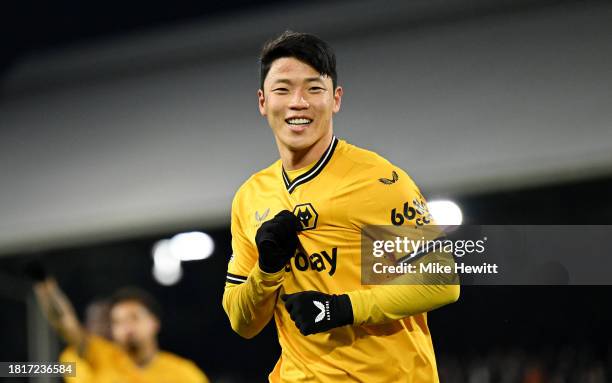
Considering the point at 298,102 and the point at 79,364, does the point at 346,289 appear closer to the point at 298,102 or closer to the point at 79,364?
the point at 298,102

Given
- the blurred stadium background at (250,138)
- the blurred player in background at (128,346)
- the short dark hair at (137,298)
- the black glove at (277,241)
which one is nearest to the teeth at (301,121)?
the black glove at (277,241)

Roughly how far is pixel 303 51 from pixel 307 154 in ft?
0.57

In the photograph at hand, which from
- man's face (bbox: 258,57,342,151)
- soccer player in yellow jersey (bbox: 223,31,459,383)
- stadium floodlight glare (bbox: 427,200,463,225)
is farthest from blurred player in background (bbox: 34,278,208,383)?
man's face (bbox: 258,57,342,151)

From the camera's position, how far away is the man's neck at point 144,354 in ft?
9.55

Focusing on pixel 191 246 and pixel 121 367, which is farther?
pixel 191 246

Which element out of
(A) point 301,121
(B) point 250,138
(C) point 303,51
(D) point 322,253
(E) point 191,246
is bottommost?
(D) point 322,253

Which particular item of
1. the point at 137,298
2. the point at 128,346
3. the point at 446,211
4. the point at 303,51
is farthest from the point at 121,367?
the point at 303,51

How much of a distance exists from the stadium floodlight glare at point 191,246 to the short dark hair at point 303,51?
4.71ft

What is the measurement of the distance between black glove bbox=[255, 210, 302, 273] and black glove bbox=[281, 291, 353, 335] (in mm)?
60

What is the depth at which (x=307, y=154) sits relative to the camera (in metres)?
1.48

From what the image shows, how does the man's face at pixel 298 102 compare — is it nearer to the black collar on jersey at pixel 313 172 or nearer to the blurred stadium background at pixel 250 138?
the black collar on jersey at pixel 313 172

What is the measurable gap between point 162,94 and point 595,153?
1.55 meters

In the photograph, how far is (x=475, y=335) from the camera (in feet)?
7.48

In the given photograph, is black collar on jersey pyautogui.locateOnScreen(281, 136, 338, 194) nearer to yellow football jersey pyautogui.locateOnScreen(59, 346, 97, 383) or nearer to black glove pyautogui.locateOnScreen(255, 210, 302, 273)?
black glove pyautogui.locateOnScreen(255, 210, 302, 273)
